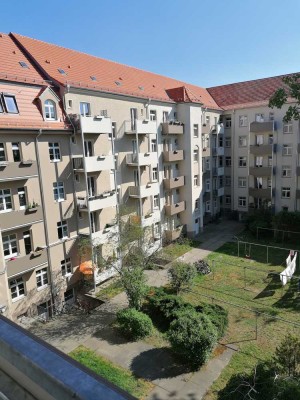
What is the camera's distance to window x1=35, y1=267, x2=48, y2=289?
63.4 ft

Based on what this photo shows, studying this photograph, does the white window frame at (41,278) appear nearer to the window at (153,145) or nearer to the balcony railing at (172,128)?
the window at (153,145)

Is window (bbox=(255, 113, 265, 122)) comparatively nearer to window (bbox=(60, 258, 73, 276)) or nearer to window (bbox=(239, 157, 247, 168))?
window (bbox=(239, 157, 247, 168))

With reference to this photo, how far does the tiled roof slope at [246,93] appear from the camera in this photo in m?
36.5

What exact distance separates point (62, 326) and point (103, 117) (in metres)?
13.7

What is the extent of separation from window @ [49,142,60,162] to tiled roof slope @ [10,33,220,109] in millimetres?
4343

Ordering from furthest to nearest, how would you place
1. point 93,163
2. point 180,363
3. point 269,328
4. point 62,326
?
point 93,163, point 62,326, point 269,328, point 180,363

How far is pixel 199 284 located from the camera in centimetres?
2233

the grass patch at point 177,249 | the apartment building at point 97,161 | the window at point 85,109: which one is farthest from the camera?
the grass patch at point 177,249

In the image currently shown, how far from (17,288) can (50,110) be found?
1119 centimetres

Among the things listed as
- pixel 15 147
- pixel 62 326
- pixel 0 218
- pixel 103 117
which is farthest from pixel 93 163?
pixel 62 326

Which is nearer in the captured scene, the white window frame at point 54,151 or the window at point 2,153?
the window at point 2,153

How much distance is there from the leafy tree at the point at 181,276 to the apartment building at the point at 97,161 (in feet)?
12.1

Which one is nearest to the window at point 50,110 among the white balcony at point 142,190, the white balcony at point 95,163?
the white balcony at point 95,163

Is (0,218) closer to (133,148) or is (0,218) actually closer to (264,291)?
(133,148)
